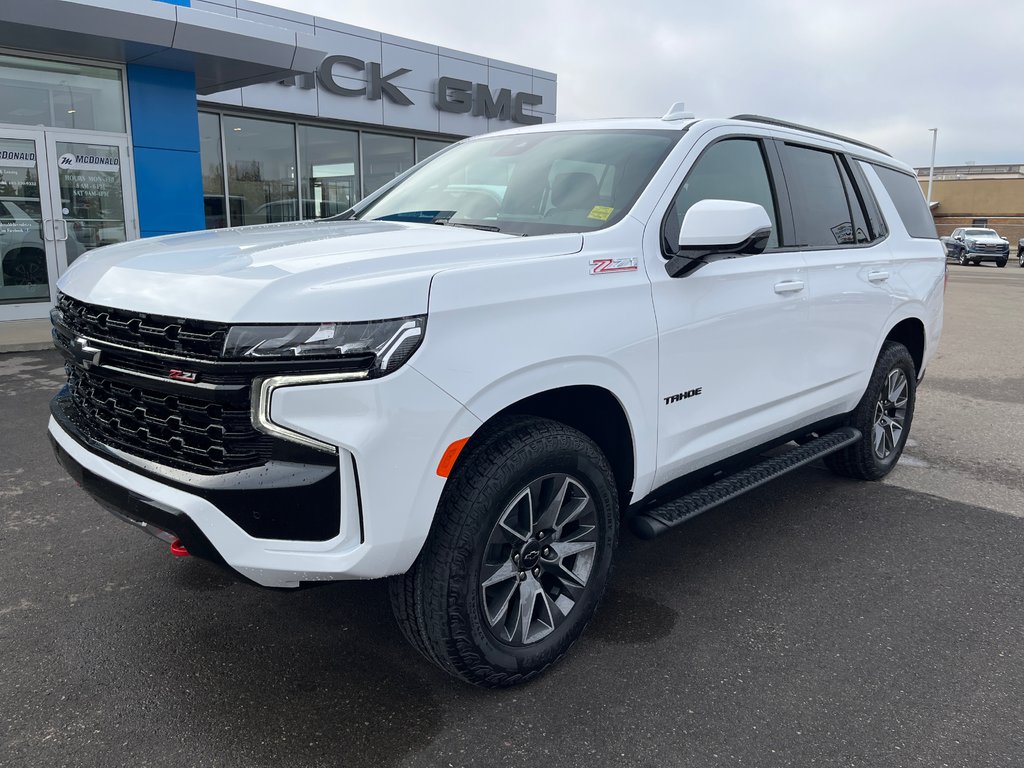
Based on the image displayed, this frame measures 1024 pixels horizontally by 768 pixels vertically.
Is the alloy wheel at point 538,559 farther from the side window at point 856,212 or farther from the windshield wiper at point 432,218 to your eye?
the side window at point 856,212

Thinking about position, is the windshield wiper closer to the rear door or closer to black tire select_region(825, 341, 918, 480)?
the rear door

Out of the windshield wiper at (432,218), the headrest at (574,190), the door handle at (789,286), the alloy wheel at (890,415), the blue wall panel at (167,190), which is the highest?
the blue wall panel at (167,190)

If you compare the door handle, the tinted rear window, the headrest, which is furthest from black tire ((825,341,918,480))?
the headrest

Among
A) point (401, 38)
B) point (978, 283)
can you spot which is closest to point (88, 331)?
point (401, 38)

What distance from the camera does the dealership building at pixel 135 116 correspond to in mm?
9602

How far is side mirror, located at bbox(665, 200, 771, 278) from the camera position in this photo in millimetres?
2836

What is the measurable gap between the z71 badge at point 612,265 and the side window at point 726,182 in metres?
0.24

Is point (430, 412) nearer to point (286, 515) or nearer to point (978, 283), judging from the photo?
point (286, 515)

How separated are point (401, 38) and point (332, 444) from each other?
15.6 metres

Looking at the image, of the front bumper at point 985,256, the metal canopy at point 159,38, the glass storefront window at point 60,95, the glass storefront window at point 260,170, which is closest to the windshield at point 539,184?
the metal canopy at point 159,38

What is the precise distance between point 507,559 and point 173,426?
110cm

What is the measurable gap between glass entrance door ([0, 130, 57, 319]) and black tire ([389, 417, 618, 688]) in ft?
33.4

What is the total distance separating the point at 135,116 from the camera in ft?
35.3

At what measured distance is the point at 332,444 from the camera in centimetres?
207
